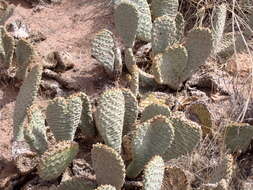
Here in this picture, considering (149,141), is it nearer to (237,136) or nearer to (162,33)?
(237,136)

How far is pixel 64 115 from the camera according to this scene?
2.68 metres

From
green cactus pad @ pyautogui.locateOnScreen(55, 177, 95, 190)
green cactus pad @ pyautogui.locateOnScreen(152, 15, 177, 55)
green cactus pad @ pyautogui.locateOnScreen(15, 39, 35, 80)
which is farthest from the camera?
green cactus pad @ pyautogui.locateOnScreen(152, 15, 177, 55)

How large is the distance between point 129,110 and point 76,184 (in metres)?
0.51

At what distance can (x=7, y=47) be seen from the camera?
329cm

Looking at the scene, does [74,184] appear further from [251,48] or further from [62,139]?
[251,48]

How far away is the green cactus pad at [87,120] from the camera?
2852 millimetres

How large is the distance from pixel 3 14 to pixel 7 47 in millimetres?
264

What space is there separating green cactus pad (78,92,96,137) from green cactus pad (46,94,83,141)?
13 centimetres

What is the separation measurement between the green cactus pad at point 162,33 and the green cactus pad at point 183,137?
744 millimetres

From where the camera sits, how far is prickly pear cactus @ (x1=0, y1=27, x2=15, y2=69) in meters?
3.27

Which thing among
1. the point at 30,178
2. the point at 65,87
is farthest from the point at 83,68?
the point at 30,178

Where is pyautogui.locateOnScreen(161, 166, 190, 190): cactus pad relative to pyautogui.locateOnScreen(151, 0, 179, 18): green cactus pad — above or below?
below

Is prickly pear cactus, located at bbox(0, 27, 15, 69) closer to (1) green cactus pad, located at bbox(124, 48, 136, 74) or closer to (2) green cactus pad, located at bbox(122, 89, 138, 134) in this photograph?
(1) green cactus pad, located at bbox(124, 48, 136, 74)

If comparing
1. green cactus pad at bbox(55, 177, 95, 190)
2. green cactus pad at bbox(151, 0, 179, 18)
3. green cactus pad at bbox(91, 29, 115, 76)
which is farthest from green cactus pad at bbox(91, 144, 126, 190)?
green cactus pad at bbox(151, 0, 179, 18)
